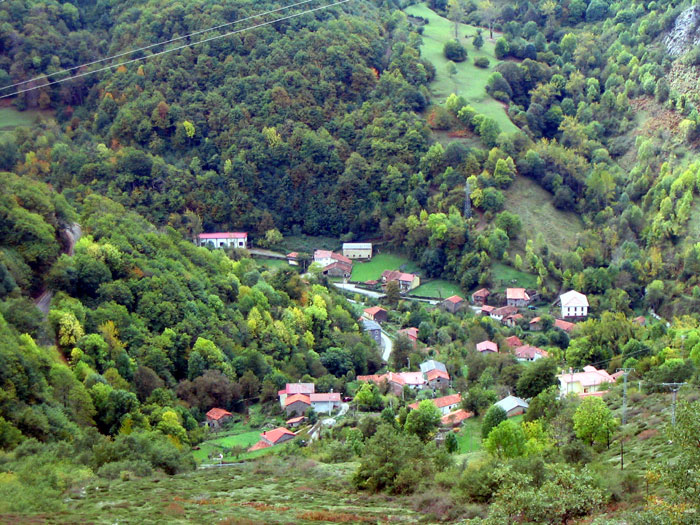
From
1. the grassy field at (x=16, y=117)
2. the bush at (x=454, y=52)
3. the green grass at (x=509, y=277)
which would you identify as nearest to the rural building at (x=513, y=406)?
the green grass at (x=509, y=277)

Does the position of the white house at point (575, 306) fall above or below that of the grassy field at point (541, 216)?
below

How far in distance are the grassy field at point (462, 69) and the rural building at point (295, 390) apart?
35277 millimetres

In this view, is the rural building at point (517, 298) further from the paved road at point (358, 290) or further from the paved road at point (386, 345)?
the paved road at point (386, 345)

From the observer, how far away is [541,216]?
63.0 metres

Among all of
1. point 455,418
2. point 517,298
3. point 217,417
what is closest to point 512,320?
point 517,298

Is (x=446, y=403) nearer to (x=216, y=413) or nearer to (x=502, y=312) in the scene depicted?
(x=216, y=413)

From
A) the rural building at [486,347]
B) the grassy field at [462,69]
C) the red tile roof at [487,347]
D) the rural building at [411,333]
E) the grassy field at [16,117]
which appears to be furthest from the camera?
the grassy field at [462,69]

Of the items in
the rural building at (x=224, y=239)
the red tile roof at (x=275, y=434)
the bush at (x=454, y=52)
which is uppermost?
the bush at (x=454, y=52)

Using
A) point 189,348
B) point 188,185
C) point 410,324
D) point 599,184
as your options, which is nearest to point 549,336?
point 410,324

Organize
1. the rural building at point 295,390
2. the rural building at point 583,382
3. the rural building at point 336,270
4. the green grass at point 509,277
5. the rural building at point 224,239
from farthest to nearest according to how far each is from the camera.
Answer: the rural building at point 224,239
the rural building at point 336,270
the green grass at point 509,277
the rural building at point 295,390
the rural building at point 583,382

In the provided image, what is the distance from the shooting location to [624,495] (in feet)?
67.1

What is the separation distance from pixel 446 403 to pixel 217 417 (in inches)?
385

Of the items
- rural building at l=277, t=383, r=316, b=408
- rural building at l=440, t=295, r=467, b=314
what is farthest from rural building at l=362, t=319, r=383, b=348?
rural building at l=277, t=383, r=316, b=408

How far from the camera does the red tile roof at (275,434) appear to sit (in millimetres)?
34938
